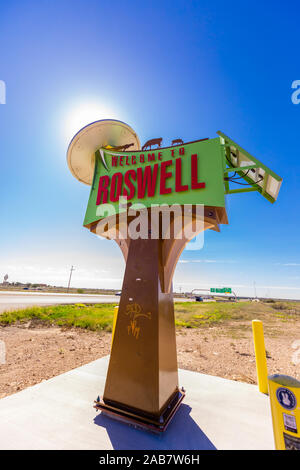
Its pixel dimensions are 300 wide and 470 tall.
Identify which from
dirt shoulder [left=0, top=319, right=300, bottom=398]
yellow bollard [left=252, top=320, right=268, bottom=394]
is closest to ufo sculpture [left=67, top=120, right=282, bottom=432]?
yellow bollard [left=252, top=320, right=268, bottom=394]

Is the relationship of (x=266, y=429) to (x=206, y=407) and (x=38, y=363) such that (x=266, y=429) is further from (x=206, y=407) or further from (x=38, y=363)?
(x=38, y=363)

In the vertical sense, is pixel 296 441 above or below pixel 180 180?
below

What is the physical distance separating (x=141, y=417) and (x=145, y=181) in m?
5.21

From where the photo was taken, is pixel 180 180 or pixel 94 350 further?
pixel 94 350

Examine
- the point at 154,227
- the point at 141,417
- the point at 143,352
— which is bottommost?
the point at 141,417

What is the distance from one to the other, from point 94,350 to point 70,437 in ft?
23.7

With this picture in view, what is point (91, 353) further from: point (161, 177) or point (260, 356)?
point (161, 177)

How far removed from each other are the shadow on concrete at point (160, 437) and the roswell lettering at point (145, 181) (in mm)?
4925

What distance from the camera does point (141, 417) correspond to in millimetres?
3742

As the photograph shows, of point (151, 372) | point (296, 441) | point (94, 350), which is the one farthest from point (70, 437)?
point (94, 350)

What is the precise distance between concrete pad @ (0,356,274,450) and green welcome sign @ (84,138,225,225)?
442 cm

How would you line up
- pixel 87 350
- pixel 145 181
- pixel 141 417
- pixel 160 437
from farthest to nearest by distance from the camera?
pixel 87 350 < pixel 145 181 < pixel 141 417 < pixel 160 437

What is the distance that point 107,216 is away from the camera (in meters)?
5.31

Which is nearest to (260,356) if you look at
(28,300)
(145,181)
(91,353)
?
(145,181)
